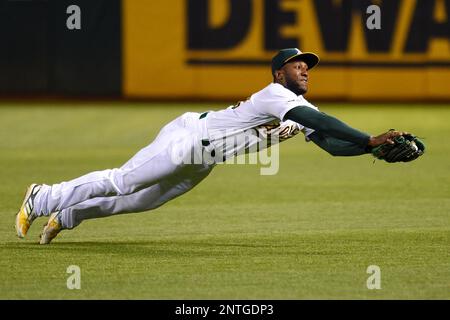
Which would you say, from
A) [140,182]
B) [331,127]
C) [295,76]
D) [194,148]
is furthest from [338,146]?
[140,182]

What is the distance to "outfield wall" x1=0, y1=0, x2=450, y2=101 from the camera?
20.5 m

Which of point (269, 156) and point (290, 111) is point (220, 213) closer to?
point (290, 111)

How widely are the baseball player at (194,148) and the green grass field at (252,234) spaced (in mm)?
383

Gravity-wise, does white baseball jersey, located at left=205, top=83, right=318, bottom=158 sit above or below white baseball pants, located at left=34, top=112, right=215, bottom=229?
above

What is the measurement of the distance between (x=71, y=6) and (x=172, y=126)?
13572 millimetres

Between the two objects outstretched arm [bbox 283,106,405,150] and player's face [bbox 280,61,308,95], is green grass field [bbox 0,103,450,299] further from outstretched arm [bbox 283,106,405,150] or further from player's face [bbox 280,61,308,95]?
player's face [bbox 280,61,308,95]

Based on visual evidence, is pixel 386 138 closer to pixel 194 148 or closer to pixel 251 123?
pixel 251 123

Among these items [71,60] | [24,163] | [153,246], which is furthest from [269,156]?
[71,60]

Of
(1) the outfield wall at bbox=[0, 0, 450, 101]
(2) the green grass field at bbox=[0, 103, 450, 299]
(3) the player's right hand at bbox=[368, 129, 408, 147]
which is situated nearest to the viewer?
(2) the green grass field at bbox=[0, 103, 450, 299]

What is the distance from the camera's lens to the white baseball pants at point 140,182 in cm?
732

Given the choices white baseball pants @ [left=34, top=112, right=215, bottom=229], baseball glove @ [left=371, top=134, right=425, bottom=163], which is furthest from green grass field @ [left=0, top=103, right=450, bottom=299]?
baseball glove @ [left=371, top=134, right=425, bottom=163]

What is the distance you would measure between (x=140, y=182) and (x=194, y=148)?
→ 0.45 metres

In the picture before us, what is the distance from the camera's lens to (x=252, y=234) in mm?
8367

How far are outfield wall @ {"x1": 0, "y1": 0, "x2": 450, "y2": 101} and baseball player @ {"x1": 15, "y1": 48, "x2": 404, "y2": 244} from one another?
13.2 metres
